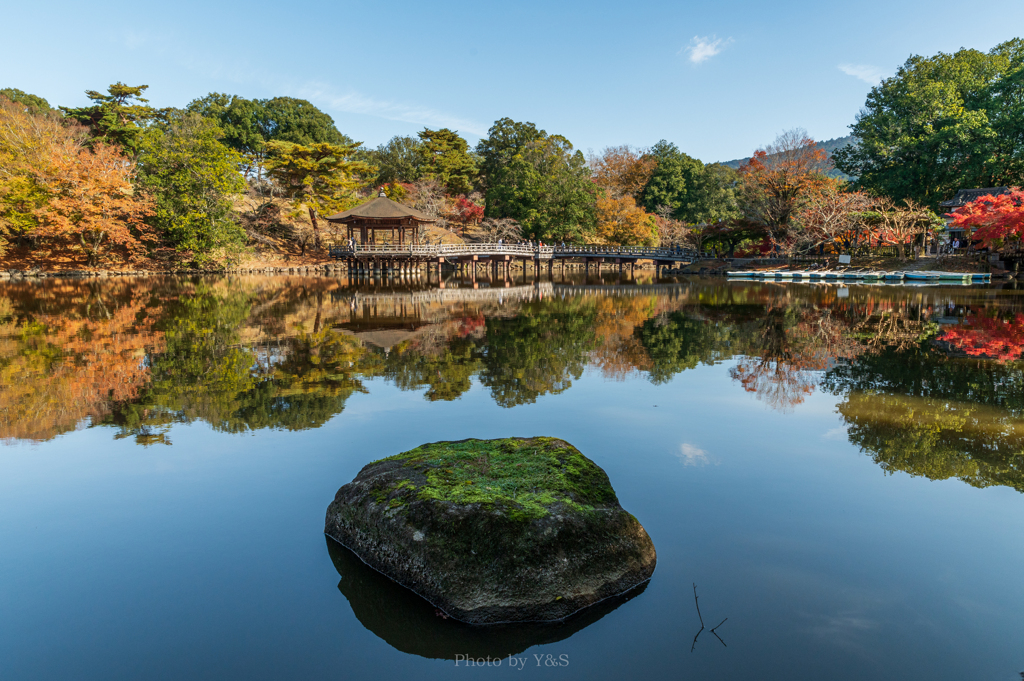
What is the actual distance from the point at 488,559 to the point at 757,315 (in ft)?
52.7

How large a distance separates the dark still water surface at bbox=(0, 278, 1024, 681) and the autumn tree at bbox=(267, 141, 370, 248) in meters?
29.2

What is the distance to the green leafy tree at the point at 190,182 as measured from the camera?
1344 inches

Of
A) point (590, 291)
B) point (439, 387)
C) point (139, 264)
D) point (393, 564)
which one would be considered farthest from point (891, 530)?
point (139, 264)

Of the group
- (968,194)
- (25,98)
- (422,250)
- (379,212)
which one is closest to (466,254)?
(422,250)

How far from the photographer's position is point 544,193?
41250 millimetres

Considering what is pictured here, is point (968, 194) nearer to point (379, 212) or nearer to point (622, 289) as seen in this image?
point (622, 289)

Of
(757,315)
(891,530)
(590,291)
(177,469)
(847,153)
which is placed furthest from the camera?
(847,153)

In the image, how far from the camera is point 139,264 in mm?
35656

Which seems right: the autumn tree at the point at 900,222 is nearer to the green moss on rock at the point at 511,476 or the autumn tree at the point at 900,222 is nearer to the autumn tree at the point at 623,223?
the autumn tree at the point at 623,223

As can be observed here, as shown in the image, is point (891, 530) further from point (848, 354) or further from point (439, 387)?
point (848, 354)

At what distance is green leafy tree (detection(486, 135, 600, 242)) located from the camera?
41062 mm

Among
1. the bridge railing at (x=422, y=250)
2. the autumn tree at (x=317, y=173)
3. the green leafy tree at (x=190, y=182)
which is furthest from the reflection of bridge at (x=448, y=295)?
the autumn tree at (x=317, y=173)

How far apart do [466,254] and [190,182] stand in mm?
17443

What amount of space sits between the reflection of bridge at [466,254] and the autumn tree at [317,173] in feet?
21.0
